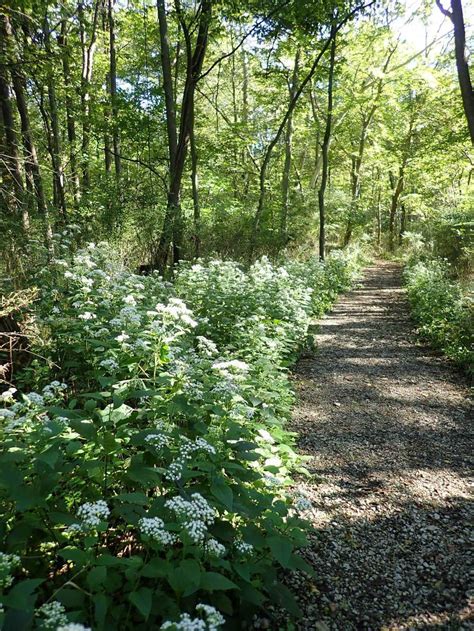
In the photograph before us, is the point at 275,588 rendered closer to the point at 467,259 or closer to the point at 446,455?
the point at 446,455

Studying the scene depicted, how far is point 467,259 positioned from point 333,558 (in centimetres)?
1351

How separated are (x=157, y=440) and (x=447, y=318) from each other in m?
7.75

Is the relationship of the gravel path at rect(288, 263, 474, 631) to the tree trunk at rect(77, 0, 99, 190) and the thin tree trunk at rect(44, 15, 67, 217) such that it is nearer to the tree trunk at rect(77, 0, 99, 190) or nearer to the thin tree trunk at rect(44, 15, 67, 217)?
the thin tree trunk at rect(44, 15, 67, 217)

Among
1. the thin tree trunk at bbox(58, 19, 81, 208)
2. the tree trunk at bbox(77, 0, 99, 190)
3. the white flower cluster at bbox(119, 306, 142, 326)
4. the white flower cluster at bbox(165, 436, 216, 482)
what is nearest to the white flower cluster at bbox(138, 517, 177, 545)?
the white flower cluster at bbox(165, 436, 216, 482)

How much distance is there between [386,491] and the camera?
3.46m

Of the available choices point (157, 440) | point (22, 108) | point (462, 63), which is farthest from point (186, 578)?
point (22, 108)

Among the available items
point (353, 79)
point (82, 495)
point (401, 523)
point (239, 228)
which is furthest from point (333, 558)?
point (353, 79)

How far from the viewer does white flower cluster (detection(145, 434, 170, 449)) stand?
2.04m

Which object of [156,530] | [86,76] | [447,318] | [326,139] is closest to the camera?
[156,530]

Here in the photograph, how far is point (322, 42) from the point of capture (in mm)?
11820

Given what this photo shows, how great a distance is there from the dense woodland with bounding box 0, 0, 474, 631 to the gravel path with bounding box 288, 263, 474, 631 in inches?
13.8

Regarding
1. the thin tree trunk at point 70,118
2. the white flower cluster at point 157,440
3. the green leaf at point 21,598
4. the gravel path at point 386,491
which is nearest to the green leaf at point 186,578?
the green leaf at point 21,598

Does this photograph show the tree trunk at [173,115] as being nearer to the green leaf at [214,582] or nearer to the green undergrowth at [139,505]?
the green undergrowth at [139,505]

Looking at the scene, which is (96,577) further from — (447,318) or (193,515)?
(447,318)
